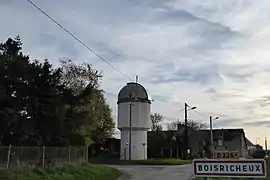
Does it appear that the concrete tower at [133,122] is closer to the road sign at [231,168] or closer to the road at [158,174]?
the road at [158,174]

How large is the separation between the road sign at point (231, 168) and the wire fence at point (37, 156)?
1537cm

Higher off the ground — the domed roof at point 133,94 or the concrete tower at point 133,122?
the domed roof at point 133,94

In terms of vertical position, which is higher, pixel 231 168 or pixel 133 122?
pixel 133 122

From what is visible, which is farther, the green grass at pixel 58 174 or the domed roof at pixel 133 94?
the domed roof at pixel 133 94

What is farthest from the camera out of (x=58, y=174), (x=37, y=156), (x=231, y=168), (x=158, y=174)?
(x=158, y=174)

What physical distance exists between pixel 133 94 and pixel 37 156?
4113cm

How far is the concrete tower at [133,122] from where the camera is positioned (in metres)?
67.1

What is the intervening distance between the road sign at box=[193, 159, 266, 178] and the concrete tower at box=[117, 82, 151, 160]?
5689cm

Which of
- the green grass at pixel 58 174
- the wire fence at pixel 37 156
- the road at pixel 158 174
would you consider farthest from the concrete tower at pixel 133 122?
the wire fence at pixel 37 156

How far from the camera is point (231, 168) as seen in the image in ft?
32.1

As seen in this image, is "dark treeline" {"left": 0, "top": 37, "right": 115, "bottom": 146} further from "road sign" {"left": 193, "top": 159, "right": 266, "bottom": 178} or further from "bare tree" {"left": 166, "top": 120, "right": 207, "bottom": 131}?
"bare tree" {"left": 166, "top": 120, "right": 207, "bottom": 131}

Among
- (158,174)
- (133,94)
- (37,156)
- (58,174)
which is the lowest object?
(158,174)

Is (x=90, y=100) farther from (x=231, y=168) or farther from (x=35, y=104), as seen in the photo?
(x=231, y=168)

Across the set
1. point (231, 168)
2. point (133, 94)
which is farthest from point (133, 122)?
point (231, 168)
